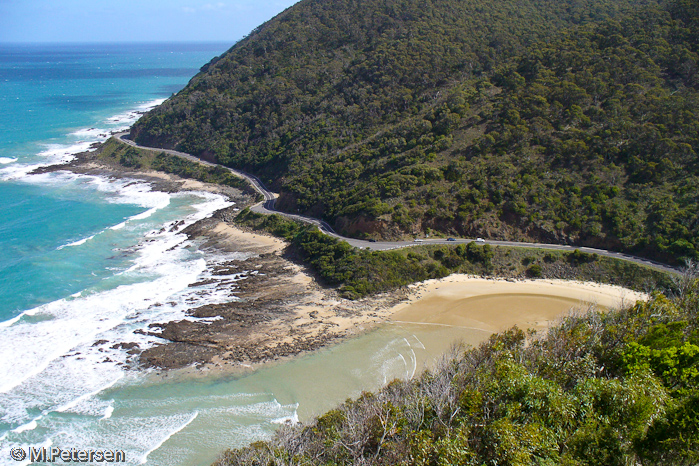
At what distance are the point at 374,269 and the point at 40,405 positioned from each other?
27.1m

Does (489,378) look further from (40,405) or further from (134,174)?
(134,174)

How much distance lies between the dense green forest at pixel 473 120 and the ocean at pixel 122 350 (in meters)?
→ 16.7

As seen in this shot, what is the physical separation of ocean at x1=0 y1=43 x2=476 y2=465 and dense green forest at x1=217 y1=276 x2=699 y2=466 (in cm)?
634

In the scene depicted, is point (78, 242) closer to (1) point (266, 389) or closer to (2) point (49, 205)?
(2) point (49, 205)

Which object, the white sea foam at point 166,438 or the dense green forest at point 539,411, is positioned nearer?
the dense green forest at point 539,411

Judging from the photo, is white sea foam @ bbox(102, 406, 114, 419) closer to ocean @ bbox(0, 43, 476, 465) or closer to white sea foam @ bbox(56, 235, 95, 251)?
ocean @ bbox(0, 43, 476, 465)

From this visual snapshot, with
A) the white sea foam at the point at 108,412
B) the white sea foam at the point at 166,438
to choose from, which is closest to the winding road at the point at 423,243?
the white sea foam at the point at 166,438

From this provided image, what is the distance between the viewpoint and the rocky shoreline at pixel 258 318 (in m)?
33.2

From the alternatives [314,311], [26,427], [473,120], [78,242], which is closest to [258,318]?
[314,311]

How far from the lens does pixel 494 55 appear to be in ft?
254

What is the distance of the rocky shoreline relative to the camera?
3319 centimetres

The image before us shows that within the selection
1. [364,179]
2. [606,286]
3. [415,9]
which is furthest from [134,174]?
[606,286]

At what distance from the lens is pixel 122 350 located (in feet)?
111

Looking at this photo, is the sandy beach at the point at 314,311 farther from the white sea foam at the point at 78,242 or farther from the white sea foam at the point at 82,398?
the white sea foam at the point at 78,242
